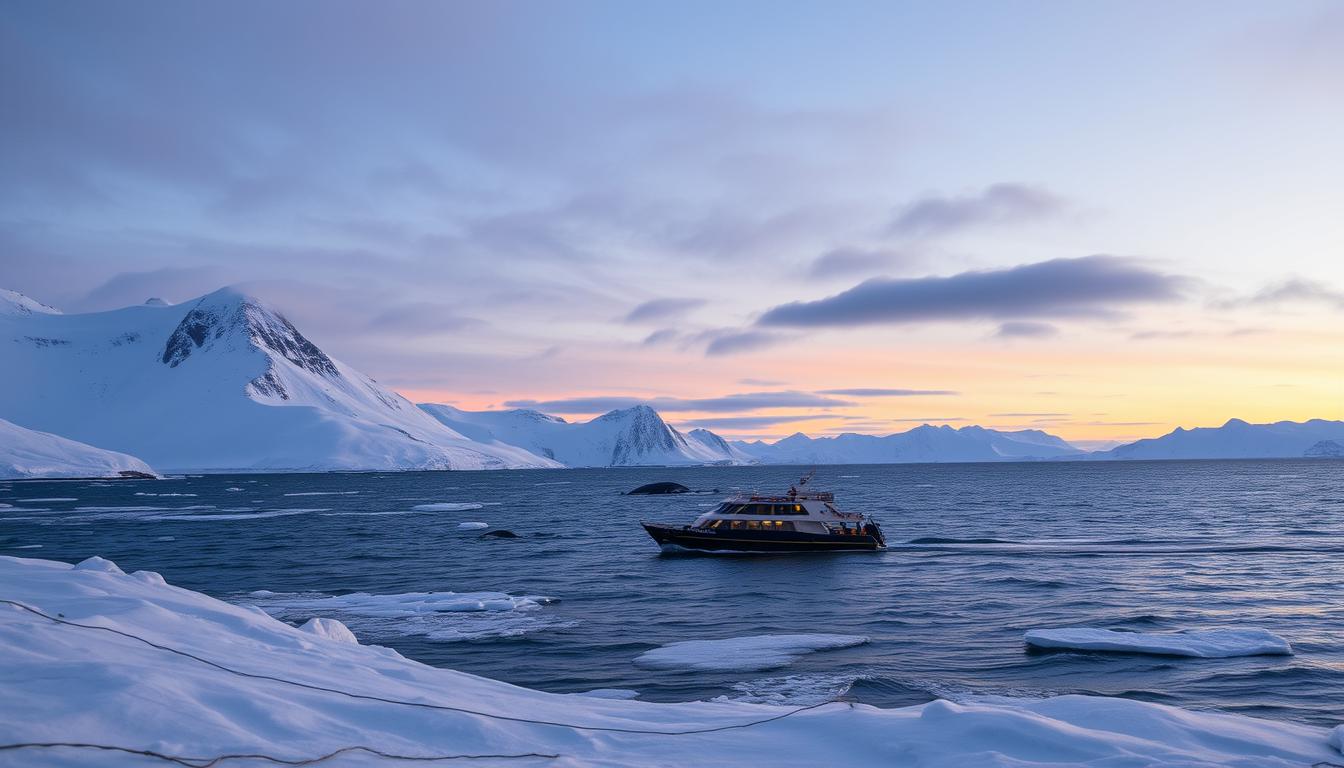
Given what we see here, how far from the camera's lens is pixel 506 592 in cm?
3762

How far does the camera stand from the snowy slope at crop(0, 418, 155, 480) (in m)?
176

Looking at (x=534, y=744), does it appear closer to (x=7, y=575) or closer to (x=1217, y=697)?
(x=7, y=575)

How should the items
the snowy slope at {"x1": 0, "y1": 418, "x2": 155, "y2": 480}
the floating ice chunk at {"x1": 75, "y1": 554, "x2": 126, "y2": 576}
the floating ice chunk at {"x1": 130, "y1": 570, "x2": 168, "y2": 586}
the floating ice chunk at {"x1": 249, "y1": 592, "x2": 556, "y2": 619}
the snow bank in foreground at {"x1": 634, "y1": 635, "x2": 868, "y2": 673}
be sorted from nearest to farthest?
the floating ice chunk at {"x1": 130, "y1": 570, "x2": 168, "y2": 586} → the floating ice chunk at {"x1": 75, "y1": 554, "x2": 126, "y2": 576} → the snow bank in foreground at {"x1": 634, "y1": 635, "x2": 868, "y2": 673} → the floating ice chunk at {"x1": 249, "y1": 592, "x2": 556, "y2": 619} → the snowy slope at {"x1": 0, "y1": 418, "x2": 155, "y2": 480}

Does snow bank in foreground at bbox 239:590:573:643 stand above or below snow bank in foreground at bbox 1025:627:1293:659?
below

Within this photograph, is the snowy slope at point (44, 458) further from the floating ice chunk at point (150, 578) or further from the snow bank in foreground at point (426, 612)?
the floating ice chunk at point (150, 578)

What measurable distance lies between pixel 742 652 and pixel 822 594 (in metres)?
14.5

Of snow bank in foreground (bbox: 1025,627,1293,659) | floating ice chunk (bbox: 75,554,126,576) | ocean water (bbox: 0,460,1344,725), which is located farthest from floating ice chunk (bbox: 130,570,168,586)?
snow bank in foreground (bbox: 1025,627,1293,659)

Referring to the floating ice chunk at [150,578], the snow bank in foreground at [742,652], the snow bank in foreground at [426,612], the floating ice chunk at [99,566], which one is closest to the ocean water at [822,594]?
the snow bank in foreground at [426,612]

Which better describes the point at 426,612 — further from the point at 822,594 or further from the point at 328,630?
Result: the point at 822,594

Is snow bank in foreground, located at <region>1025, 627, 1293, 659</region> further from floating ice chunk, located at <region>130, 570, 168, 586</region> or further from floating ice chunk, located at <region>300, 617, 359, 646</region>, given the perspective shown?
floating ice chunk, located at <region>130, 570, 168, 586</region>

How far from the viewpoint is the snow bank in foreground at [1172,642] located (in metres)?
23.8

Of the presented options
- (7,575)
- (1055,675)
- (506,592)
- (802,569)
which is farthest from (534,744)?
(802,569)

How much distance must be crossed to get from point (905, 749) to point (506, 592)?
→ 27944 millimetres

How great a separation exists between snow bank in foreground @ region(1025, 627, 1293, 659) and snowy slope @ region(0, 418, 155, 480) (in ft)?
663
